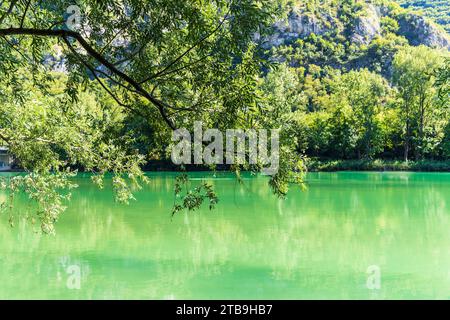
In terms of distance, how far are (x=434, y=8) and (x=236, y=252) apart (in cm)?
12756

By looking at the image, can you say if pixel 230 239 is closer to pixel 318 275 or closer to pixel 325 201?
pixel 318 275

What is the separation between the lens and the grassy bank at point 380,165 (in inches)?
1537

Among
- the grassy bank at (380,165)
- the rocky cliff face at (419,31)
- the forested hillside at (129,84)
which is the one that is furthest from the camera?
the rocky cliff face at (419,31)

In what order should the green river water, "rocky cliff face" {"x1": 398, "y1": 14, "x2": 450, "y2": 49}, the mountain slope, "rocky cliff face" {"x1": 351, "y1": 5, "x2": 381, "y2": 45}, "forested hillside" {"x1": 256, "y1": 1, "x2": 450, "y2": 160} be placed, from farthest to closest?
1. "rocky cliff face" {"x1": 398, "y1": 14, "x2": 450, "y2": 49}
2. "rocky cliff face" {"x1": 351, "y1": 5, "x2": 381, "y2": 45}
3. the mountain slope
4. "forested hillside" {"x1": 256, "y1": 1, "x2": 450, "y2": 160}
5. the green river water

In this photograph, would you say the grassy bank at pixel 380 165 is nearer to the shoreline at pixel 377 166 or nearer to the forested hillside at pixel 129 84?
the shoreline at pixel 377 166

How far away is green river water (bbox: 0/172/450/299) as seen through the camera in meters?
8.55

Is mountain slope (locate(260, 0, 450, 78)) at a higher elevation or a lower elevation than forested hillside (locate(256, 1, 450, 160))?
higher

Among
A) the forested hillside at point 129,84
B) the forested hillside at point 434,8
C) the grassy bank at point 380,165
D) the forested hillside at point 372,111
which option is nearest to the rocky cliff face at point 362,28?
the forested hillside at point 372,111

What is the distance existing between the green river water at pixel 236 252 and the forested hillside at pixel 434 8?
107746 millimetres

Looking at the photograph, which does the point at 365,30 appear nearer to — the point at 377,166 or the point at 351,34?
the point at 351,34

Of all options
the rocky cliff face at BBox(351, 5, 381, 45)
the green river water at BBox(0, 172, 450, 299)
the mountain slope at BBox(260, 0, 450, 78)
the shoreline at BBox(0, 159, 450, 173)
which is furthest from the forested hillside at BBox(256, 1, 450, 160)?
the rocky cliff face at BBox(351, 5, 381, 45)

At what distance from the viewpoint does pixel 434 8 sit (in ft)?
406

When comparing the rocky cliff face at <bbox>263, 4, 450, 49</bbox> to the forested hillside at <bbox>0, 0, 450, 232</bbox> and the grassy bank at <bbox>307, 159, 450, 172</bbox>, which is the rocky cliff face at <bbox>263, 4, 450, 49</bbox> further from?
the forested hillside at <bbox>0, 0, 450, 232</bbox>

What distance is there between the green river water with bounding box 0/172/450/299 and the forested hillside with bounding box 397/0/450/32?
4242 inches
